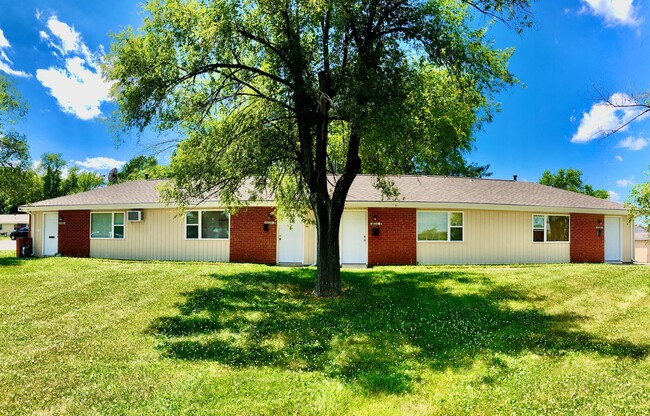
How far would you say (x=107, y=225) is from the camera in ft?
64.8

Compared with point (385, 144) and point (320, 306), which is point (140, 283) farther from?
point (385, 144)

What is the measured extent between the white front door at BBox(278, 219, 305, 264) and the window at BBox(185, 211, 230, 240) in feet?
7.96

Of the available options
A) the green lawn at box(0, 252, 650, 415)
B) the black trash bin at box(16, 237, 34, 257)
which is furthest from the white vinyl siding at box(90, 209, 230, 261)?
the green lawn at box(0, 252, 650, 415)

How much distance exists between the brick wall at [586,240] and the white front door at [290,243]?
1225cm

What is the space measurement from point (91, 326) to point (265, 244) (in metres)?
9.49

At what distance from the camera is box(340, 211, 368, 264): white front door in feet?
55.4

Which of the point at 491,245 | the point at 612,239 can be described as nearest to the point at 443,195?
the point at 491,245

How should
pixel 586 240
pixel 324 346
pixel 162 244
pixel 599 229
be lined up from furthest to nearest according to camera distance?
pixel 599 229
pixel 586 240
pixel 162 244
pixel 324 346

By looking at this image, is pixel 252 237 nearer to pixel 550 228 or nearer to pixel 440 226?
pixel 440 226

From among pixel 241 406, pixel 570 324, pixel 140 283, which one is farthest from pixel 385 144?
pixel 140 283

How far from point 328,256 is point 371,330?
309cm

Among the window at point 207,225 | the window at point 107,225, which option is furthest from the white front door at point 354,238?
the window at point 107,225

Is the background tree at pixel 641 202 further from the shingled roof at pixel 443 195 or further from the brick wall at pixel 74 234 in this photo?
the brick wall at pixel 74 234

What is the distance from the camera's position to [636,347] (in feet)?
22.2
